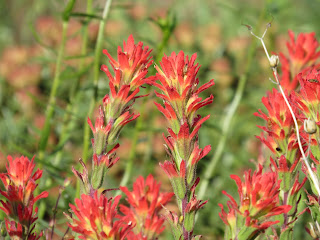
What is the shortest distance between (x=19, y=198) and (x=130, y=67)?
186mm

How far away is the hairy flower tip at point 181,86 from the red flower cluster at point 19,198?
0.56 ft

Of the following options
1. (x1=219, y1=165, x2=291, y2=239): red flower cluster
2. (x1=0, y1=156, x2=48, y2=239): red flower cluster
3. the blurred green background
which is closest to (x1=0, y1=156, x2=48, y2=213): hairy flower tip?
(x1=0, y1=156, x2=48, y2=239): red flower cluster

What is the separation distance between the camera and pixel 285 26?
234cm

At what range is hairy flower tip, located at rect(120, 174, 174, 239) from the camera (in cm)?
52

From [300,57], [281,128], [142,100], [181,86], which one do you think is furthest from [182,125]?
[142,100]

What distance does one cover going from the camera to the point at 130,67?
580 mm

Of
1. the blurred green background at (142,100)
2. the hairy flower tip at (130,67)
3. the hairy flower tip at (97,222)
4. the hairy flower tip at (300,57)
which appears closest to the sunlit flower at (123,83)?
the hairy flower tip at (130,67)

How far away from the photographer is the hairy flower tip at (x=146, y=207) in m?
0.52

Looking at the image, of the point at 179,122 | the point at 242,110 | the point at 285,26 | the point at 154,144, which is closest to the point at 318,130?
the point at 179,122

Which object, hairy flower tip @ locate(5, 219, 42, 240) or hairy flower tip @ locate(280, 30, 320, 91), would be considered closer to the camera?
hairy flower tip @ locate(5, 219, 42, 240)

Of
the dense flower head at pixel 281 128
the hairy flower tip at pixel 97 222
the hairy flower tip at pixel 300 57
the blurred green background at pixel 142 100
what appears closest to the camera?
the hairy flower tip at pixel 97 222

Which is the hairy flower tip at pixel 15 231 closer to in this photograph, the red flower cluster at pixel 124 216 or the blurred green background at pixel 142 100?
the red flower cluster at pixel 124 216

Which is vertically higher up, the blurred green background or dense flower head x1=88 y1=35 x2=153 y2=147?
dense flower head x1=88 y1=35 x2=153 y2=147

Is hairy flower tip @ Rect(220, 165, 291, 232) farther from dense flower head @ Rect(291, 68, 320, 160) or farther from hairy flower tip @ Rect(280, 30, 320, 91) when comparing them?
hairy flower tip @ Rect(280, 30, 320, 91)
